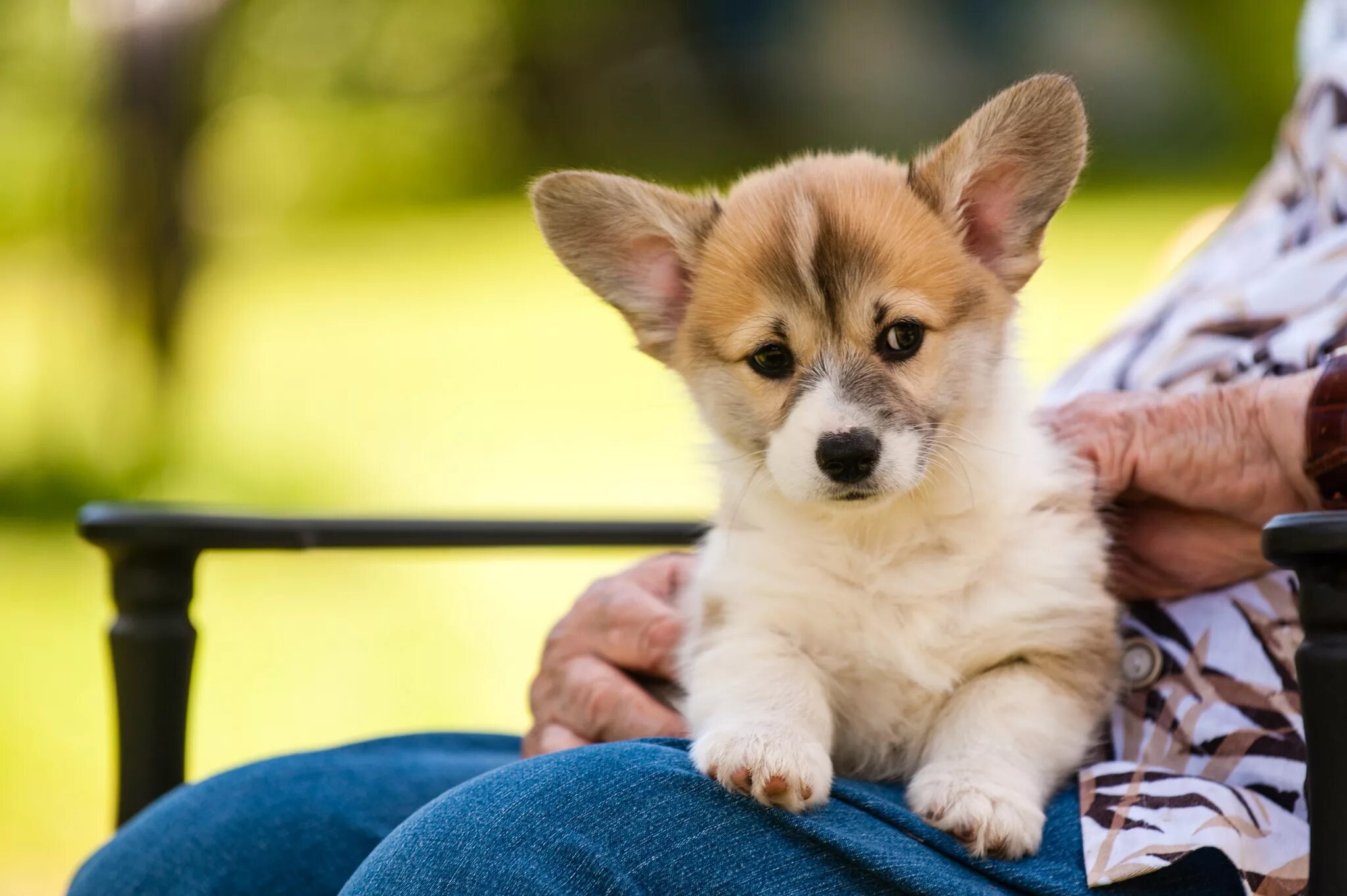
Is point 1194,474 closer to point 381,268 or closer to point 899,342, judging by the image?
point 899,342

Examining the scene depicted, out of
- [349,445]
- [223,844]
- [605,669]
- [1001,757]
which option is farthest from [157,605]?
[349,445]

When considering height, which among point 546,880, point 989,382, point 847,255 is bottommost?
point 546,880

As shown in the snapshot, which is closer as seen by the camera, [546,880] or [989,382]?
[546,880]

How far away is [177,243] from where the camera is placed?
7602 millimetres

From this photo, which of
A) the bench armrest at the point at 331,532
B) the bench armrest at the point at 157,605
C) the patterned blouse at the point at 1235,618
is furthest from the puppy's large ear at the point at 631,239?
the patterned blouse at the point at 1235,618

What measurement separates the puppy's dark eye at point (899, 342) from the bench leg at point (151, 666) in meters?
1.13

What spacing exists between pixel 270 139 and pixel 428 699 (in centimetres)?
695

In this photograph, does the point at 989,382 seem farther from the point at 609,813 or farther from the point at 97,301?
the point at 97,301

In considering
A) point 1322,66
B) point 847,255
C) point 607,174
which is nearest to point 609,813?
point 847,255

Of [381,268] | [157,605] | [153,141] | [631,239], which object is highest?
[153,141]

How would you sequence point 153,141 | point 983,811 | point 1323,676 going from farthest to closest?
point 153,141 < point 983,811 < point 1323,676

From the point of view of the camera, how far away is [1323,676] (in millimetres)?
1306

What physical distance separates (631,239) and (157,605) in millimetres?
954

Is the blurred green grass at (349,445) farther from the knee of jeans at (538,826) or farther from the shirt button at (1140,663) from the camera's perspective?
the knee of jeans at (538,826)
